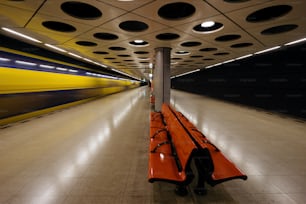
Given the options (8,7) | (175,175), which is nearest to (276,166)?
(175,175)

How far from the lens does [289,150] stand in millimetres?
3045

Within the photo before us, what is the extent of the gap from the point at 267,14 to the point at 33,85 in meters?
7.84

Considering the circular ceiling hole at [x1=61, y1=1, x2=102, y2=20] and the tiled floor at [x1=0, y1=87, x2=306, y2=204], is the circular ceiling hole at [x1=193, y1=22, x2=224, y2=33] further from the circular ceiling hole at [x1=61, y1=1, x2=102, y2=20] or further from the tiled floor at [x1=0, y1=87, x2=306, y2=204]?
the tiled floor at [x1=0, y1=87, x2=306, y2=204]

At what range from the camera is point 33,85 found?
5816mm

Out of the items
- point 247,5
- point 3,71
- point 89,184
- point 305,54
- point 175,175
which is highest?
point 305,54

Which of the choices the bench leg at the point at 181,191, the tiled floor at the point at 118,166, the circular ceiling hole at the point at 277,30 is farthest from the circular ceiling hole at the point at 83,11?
the circular ceiling hole at the point at 277,30

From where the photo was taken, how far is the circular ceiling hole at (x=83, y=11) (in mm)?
3207

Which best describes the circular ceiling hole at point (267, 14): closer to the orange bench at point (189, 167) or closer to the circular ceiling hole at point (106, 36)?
the orange bench at point (189, 167)

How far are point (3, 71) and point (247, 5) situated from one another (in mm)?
6648

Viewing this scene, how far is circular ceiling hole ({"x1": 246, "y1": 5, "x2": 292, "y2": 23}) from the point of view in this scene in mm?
3281

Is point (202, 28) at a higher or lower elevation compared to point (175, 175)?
higher

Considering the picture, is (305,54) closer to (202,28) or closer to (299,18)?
(299,18)

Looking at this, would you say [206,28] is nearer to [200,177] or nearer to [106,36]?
[106,36]

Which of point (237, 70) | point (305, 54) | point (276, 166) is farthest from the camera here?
point (237, 70)
